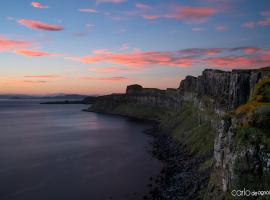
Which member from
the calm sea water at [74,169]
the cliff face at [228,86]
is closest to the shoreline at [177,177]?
the calm sea water at [74,169]

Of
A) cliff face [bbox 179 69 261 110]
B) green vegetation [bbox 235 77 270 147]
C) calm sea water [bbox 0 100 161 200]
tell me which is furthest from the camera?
cliff face [bbox 179 69 261 110]

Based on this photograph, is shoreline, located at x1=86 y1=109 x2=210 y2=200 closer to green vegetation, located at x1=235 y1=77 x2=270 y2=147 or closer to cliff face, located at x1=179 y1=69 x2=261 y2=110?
green vegetation, located at x1=235 y1=77 x2=270 y2=147

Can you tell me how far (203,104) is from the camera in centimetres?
9788

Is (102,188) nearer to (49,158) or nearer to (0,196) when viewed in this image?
(0,196)

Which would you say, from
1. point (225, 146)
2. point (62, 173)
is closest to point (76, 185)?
point (62, 173)

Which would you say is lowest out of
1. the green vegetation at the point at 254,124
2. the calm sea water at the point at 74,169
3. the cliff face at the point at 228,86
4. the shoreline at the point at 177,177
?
the calm sea water at the point at 74,169

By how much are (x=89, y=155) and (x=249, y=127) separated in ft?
184

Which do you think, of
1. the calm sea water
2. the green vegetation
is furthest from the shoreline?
the green vegetation

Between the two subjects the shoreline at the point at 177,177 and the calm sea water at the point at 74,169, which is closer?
the shoreline at the point at 177,177

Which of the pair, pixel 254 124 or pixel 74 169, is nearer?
pixel 254 124

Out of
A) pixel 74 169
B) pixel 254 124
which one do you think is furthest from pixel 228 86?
pixel 254 124

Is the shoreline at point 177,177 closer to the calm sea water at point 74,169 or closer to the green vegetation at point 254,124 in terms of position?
the calm sea water at point 74,169

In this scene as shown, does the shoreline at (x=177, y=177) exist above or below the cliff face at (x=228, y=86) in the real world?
below

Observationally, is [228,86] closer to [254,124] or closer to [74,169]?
[74,169]
